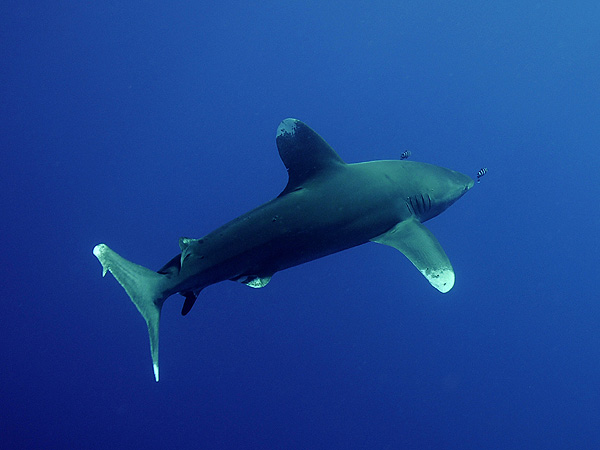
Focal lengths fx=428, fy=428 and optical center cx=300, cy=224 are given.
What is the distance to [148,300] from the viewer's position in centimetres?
421

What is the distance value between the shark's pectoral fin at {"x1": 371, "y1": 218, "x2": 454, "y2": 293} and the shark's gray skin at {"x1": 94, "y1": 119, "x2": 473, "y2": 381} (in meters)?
0.01

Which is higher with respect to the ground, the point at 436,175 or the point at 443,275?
the point at 436,175

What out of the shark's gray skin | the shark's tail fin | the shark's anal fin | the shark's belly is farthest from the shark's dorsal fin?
the shark's tail fin

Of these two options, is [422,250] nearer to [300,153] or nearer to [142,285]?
[300,153]

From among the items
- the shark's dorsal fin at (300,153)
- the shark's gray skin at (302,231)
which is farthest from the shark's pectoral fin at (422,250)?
the shark's dorsal fin at (300,153)

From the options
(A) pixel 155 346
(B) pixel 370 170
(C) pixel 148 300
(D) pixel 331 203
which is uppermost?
(B) pixel 370 170

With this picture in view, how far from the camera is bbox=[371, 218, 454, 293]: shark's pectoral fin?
4883 millimetres

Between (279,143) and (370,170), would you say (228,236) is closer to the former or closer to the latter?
(279,143)

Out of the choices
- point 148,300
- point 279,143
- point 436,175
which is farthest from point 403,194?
point 148,300

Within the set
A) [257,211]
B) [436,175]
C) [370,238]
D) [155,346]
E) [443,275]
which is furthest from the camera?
[436,175]

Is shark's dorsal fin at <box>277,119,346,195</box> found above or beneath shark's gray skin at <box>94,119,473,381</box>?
above

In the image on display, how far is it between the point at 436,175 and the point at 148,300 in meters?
4.24

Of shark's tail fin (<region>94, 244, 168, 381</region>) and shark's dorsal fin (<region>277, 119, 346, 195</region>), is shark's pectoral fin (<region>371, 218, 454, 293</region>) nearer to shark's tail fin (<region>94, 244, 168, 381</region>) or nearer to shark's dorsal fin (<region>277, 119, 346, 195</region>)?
shark's dorsal fin (<region>277, 119, 346, 195</region>)

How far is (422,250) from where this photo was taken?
5.09m
